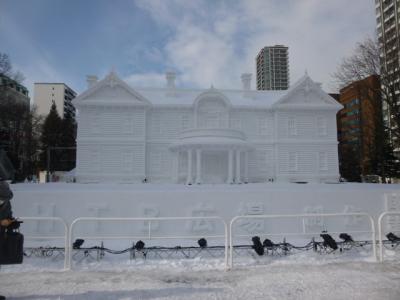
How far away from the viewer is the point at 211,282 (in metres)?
5.76

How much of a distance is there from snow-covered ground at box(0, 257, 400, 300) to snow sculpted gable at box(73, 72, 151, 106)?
2179 cm

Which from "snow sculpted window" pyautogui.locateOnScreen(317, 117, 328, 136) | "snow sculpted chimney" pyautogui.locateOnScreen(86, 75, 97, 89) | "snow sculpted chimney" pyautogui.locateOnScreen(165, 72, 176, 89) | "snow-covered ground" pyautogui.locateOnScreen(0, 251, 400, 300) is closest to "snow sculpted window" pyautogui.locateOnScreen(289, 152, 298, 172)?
"snow sculpted window" pyautogui.locateOnScreen(317, 117, 328, 136)

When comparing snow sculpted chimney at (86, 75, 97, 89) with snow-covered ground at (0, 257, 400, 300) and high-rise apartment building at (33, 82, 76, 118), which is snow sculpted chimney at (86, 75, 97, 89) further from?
high-rise apartment building at (33, 82, 76, 118)

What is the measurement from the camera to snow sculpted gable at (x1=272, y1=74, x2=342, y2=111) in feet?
94.0

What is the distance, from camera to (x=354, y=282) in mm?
5684

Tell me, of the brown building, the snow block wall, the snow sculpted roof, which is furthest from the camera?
the snow sculpted roof

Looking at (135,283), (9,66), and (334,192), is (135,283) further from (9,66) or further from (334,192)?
(9,66)

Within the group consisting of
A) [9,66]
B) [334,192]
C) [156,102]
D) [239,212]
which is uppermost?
[9,66]

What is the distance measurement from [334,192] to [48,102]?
318 feet

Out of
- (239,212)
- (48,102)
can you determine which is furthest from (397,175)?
(48,102)

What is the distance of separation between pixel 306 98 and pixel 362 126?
312 inches

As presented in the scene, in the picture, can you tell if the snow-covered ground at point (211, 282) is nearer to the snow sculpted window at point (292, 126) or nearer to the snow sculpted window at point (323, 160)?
the snow sculpted window at point (292, 126)

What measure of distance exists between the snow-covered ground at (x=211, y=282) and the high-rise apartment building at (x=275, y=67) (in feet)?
596

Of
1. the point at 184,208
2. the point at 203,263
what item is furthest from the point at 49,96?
the point at 203,263
